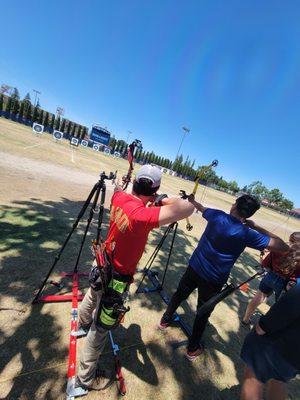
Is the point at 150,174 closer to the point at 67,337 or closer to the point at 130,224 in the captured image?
the point at 130,224

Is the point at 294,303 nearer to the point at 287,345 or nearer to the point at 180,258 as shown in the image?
the point at 287,345

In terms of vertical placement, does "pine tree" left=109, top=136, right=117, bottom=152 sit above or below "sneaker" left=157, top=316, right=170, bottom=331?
above

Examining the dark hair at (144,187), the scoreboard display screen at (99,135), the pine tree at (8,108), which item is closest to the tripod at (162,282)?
the dark hair at (144,187)

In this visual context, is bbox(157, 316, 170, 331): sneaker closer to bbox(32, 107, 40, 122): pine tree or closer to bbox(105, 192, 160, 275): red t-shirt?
bbox(105, 192, 160, 275): red t-shirt

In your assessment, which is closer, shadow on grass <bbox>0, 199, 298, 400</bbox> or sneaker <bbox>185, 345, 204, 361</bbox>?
shadow on grass <bbox>0, 199, 298, 400</bbox>

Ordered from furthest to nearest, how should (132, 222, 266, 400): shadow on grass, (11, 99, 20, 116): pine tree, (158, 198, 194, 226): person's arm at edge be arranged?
(11, 99, 20, 116): pine tree < (132, 222, 266, 400): shadow on grass < (158, 198, 194, 226): person's arm at edge

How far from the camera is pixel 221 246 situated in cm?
308

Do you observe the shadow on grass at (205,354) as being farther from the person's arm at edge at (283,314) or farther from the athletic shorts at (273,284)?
the person's arm at edge at (283,314)

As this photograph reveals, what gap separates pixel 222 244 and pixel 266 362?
50.3 inches

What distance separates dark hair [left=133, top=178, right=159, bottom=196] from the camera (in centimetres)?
218

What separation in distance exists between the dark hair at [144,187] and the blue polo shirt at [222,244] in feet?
4.16

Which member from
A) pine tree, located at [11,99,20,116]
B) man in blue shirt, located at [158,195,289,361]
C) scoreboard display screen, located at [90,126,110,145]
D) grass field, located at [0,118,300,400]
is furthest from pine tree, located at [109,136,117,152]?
man in blue shirt, located at [158,195,289,361]

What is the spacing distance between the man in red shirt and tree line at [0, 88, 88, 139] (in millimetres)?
45106

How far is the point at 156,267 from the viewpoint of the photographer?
6.11m
